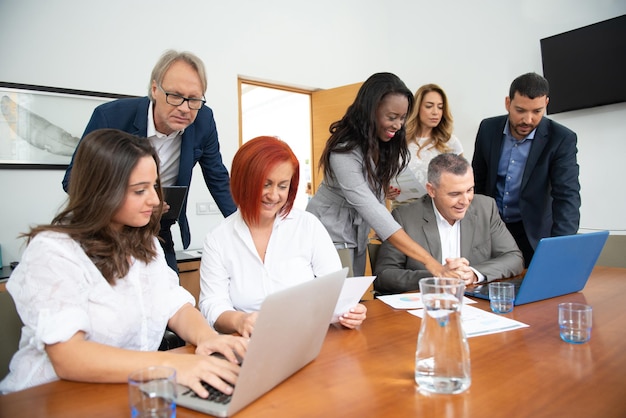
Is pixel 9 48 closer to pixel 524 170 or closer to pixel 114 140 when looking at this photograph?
pixel 114 140

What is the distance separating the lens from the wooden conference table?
0.82m

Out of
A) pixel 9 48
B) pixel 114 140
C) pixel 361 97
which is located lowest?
pixel 114 140

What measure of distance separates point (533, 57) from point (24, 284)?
3.98m

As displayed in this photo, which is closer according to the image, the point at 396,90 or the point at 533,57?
the point at 396,90

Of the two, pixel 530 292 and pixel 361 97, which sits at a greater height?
pixel 361 97

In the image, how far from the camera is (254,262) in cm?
161

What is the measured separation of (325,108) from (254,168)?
126 inches

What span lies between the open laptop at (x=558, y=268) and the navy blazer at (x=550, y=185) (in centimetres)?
66

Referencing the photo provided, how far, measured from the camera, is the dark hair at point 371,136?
199cm

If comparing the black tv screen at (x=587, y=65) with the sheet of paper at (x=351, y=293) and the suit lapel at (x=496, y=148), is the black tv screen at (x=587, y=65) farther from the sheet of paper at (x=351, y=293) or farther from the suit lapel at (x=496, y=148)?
the sheet of paper at (x=351, y=293)

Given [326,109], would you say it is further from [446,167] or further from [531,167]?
[446,167]

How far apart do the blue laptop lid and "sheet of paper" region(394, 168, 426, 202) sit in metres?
1.09

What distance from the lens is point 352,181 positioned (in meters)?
2.03

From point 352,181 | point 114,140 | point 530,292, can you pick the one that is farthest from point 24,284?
point 530,292
